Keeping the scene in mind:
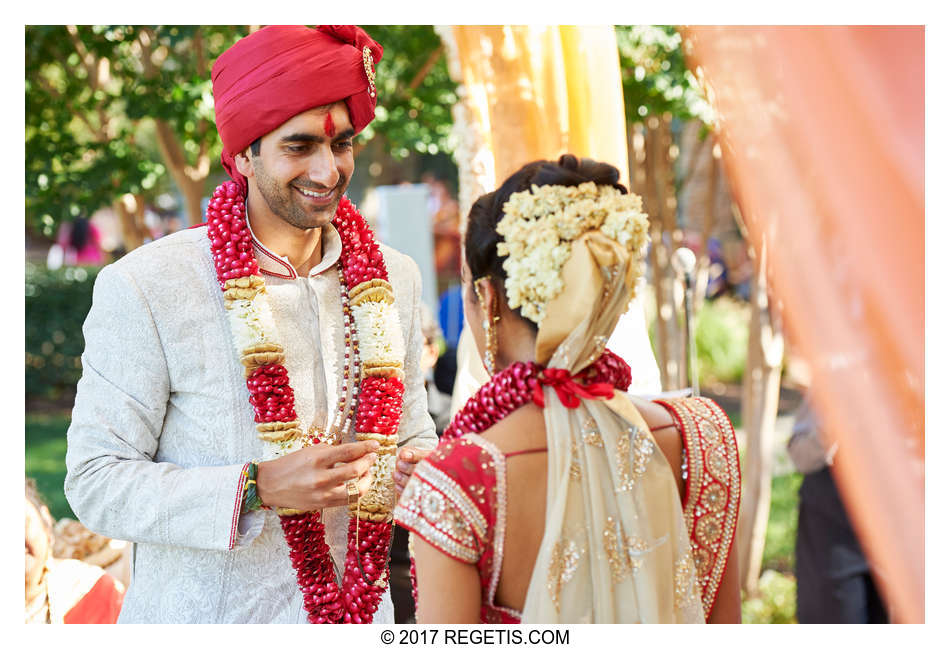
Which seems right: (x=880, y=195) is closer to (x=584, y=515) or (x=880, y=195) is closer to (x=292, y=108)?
(x=584, y=515)

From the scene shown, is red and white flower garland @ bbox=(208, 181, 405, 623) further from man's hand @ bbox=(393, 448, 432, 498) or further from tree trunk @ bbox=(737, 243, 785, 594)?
tree trunk @ bbox=(737, 243, 785, 594)

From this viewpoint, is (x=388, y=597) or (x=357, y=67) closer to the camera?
(x=357, y=67)

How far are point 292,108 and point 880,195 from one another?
1756 mm

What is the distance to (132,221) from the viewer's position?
6215 millimetres

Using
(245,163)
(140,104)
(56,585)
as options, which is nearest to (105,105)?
(140,104)

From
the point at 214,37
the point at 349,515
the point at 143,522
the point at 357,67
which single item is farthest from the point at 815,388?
the point at 214,37

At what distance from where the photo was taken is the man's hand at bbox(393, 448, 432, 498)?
2072mm

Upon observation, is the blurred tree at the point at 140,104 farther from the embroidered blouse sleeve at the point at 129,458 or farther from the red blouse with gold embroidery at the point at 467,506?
the red blouse with gold embroidery at the point at 467,506

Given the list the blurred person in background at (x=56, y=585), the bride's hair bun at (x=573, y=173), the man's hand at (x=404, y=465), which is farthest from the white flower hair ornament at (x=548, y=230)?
the blurred person in background at (x=56, y=585)

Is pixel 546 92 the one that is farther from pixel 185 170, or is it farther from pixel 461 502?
pixel 185 170

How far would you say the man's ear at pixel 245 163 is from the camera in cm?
226

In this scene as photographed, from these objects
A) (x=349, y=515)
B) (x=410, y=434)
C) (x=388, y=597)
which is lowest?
(x=388, y=597)

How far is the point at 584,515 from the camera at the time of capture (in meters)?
1.79

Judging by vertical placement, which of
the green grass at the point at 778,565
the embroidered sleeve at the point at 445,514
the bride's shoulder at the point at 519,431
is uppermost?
the bride's shoulder at the point at 519,431
